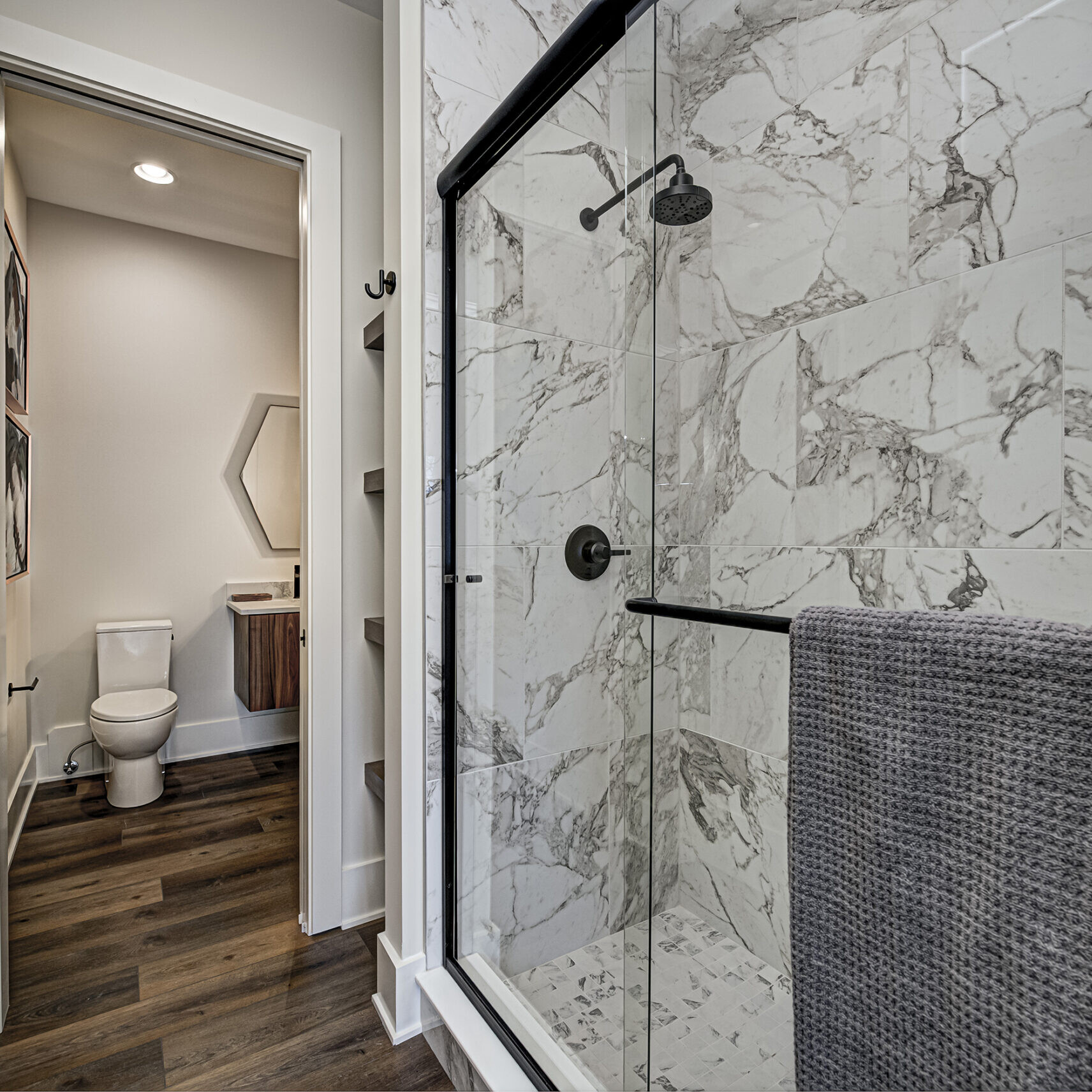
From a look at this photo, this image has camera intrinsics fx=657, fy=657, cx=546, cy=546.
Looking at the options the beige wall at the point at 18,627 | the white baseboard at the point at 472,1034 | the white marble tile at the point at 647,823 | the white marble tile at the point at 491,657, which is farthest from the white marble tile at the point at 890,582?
the beige wall at the point at 18,627

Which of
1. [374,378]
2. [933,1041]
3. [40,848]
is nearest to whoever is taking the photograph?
[933,1041]

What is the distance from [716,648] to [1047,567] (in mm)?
469

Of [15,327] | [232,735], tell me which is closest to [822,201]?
[15,327]

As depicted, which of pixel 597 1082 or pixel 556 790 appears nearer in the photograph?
pixel 597 1082

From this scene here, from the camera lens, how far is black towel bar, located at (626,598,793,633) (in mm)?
745

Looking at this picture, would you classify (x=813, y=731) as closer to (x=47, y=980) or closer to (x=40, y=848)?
(x=47, y=980)

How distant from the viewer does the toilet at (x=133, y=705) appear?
2.61 metres

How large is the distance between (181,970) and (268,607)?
1653 mm

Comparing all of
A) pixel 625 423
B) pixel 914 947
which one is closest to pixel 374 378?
pixel 625 423

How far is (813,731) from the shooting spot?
0.65 m

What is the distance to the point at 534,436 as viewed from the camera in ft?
4.26

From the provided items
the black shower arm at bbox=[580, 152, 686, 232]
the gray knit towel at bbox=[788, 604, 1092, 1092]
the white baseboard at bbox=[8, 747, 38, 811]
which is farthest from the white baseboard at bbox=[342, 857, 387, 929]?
the black shower arm at bbox=[580, 152, 686, 232]

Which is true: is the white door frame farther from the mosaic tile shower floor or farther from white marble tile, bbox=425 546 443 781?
the mosaic tile shower floor

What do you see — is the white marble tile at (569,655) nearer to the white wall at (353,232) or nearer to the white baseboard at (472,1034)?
the white baseboard at (472,1034)
